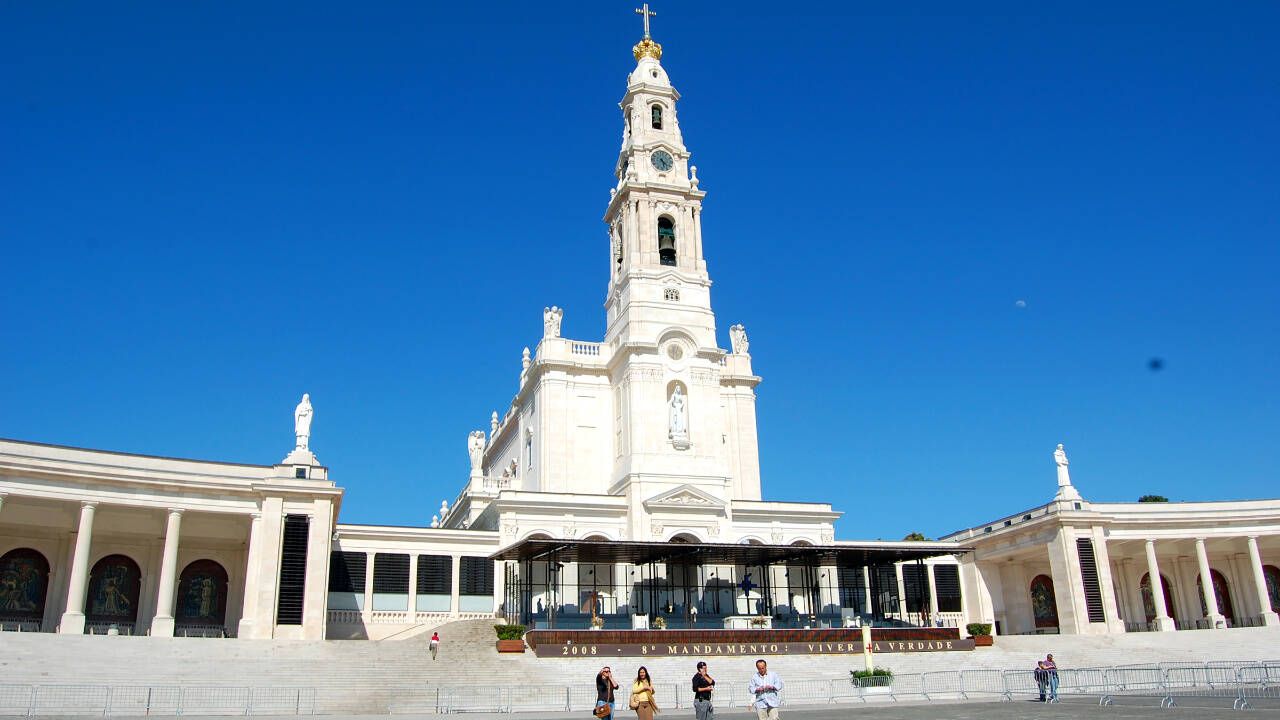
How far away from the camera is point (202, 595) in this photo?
4666cm

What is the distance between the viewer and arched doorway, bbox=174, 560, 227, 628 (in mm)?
46031

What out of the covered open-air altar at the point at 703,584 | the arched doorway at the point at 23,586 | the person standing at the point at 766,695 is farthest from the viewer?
the covered open-air altar at the point at 703,584

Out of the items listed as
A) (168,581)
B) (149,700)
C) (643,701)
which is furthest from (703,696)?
(168,581)

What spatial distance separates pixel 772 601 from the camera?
2175 inches

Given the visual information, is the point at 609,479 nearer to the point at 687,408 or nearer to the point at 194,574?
the point at 687,408

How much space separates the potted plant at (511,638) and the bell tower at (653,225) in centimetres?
2144

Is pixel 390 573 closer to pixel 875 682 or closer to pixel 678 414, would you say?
pixel 678 414

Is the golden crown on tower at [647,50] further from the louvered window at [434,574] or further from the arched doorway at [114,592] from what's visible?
the arched doorway at [114,592]

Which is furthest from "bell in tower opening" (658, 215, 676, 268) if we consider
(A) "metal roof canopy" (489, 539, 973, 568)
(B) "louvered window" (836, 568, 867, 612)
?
(A) "metal roof canopy" (489, 539, 973, 568)

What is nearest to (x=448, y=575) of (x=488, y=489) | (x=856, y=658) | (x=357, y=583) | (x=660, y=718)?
(x=357, y=583)

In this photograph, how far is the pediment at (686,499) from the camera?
5422 centimetres

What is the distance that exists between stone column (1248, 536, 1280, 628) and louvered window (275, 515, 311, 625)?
4810 cm

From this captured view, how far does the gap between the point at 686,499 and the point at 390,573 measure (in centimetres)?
1561

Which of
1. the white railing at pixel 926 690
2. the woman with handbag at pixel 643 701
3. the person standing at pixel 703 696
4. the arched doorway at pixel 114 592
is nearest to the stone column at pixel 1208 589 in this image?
the white railing at pixel 926 690
